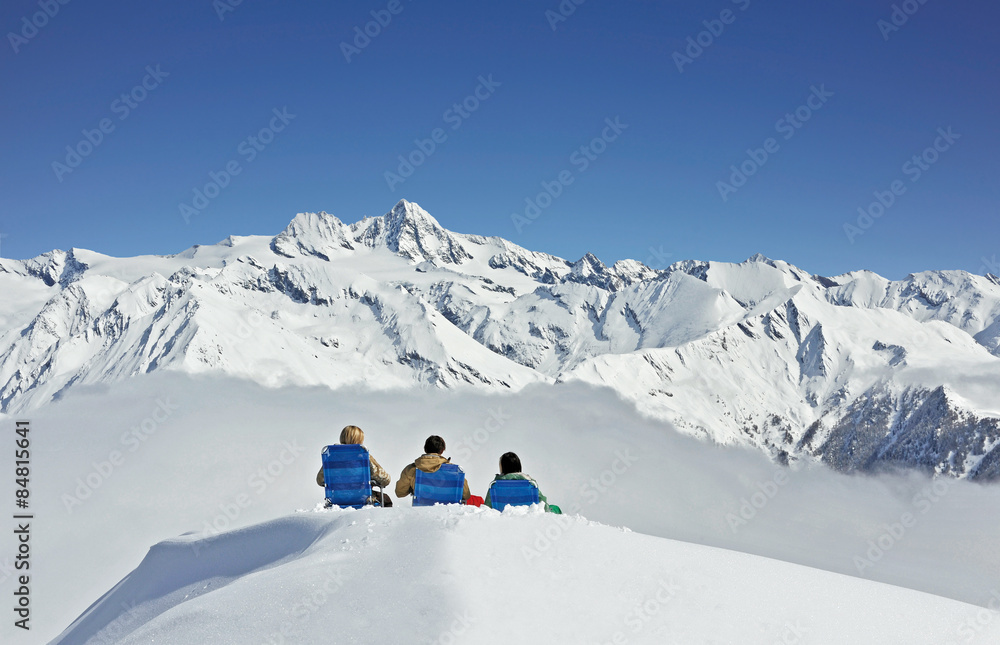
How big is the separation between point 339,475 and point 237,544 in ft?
7.36

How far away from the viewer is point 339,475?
531 inches

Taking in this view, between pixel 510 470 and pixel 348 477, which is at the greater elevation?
pixel 348 477

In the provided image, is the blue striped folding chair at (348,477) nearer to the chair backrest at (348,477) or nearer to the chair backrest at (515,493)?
the chair backrest at (348,477)

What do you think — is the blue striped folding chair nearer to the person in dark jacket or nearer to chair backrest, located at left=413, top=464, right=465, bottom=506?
chair backrest, located at left=413, top=464, right=465, bottom=506

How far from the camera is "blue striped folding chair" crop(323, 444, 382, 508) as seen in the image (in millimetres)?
13383

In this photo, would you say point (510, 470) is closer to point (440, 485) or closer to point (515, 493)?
point (515, 493)

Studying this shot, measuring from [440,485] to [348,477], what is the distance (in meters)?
1.98

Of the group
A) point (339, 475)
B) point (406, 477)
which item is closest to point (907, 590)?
point (406, 477)

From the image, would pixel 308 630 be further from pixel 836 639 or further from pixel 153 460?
pixel 153 460

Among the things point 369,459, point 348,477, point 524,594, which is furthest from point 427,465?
point 524,594

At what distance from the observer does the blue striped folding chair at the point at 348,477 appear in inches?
527

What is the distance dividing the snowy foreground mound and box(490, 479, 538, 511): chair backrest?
0.94 meters

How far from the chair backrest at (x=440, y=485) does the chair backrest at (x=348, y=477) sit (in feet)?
3.91

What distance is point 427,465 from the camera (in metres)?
12.9
